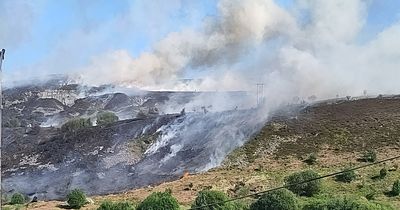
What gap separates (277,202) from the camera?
38281 mm

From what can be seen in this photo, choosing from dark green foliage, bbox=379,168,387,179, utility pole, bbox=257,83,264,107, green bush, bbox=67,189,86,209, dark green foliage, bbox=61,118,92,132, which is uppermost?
utility pole, bbox=257,83,264,107

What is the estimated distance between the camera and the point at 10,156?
8712 centimetres

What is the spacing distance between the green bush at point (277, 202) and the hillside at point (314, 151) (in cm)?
880

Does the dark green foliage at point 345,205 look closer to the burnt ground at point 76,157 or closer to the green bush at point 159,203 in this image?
the green bush at point 159,203

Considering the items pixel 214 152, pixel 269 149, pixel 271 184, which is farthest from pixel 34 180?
pixel 271 184

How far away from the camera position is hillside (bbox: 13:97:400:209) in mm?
52375

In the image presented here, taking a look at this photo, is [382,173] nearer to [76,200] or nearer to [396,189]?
[396,189]

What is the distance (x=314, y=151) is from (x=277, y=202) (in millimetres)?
29397

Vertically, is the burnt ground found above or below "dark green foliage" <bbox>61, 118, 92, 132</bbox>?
below

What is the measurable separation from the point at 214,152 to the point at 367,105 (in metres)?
26.2

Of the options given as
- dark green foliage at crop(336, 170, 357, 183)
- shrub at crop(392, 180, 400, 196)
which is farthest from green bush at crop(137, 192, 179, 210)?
dark green foliage at crop(336, 170, 357, 183)

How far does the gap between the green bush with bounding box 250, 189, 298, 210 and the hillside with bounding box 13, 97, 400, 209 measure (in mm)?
8799

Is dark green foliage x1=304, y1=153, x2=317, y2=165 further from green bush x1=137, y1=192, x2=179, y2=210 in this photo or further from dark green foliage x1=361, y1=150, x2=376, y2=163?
green bush x1=137, y1=192, x2=179, y2=210

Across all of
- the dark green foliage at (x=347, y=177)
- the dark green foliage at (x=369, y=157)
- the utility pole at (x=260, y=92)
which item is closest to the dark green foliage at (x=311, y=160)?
the dark green foliage at (x=369, y=157)
